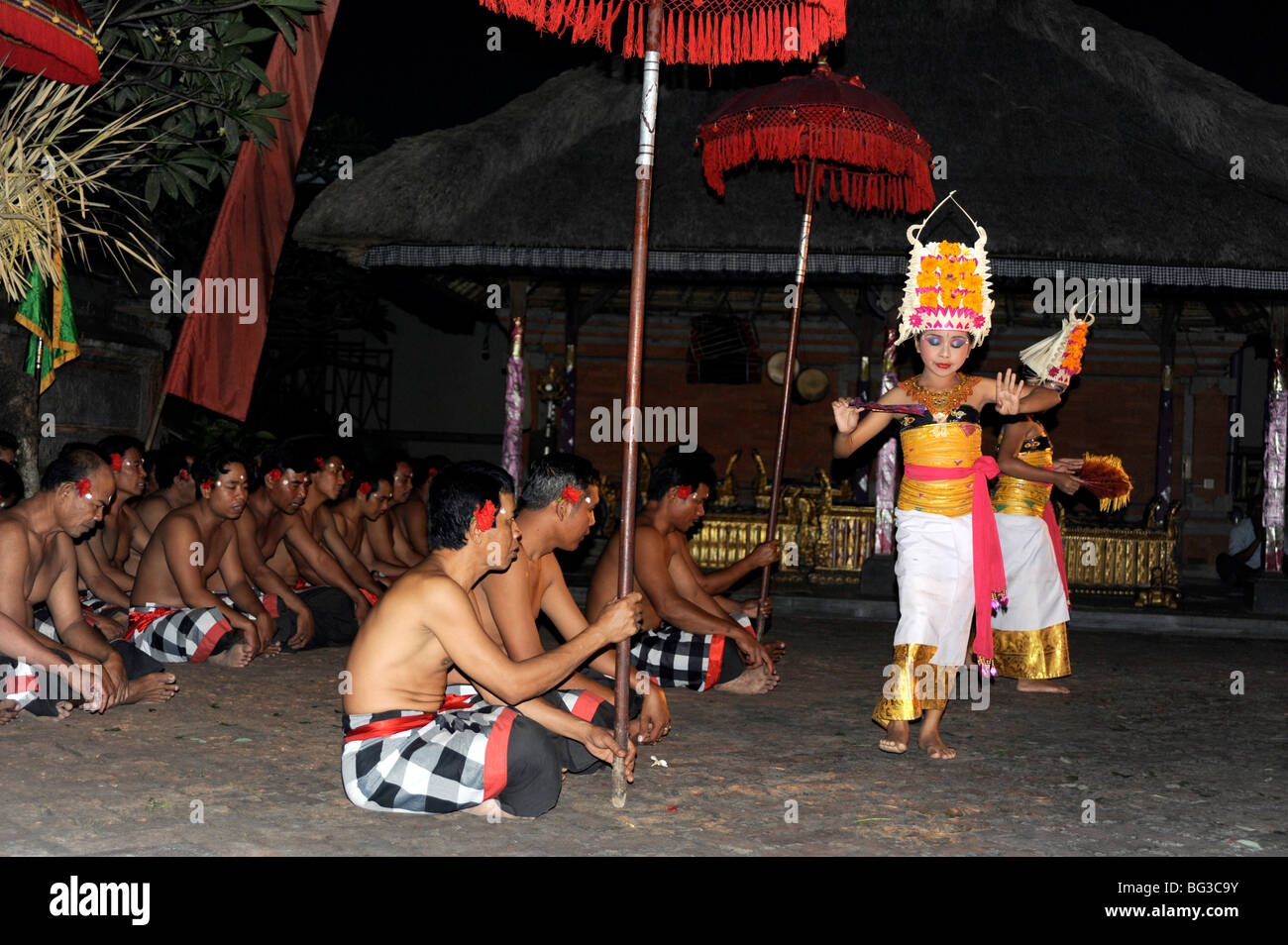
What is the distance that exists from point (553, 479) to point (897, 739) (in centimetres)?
208

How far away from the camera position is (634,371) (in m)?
4.35

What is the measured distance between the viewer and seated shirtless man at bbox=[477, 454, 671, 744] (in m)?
4.66

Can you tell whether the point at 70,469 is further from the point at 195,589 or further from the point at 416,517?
the point at 416,517

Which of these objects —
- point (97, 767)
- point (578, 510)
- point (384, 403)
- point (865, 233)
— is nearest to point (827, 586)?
point (865, 233)

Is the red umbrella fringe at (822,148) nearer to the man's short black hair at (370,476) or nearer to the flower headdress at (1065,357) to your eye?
the flower headdress at (1065,357)

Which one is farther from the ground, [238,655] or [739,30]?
[739,30]

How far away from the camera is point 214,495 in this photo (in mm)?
7086

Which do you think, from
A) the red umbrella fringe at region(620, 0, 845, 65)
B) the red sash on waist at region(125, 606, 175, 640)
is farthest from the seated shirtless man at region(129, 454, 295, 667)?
the red umbrella fringe at region(620, 0, 845, 65)

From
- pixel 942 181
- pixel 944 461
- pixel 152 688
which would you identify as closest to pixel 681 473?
pixel 944 461

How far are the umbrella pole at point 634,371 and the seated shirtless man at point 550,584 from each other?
1.13 feet

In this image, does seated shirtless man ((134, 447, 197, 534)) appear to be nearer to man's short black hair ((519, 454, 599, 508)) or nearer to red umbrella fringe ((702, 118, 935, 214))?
man's short black hair ((519, 454, 599, 508))

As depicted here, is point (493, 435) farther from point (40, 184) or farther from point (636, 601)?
point (636, 601)

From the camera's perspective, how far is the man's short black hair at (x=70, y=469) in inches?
213
